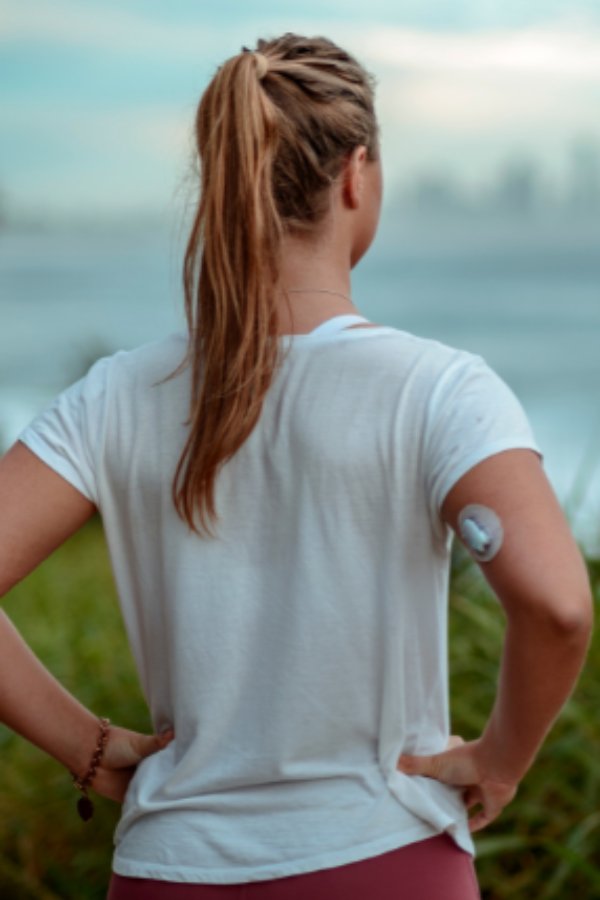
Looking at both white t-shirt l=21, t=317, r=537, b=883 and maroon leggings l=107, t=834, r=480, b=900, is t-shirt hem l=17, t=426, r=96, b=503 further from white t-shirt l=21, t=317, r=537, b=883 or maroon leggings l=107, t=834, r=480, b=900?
maroon leggings l=107, t=834, r=480, b=900

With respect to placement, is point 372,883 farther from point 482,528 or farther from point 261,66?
point 261,66

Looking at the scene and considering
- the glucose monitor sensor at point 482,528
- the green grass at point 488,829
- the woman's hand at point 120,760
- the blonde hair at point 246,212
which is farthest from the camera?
the green grass at point 488,829

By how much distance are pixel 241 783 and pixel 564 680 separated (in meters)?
0.41

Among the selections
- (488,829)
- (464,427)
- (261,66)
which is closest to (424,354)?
(464,427)

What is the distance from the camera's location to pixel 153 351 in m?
1.84

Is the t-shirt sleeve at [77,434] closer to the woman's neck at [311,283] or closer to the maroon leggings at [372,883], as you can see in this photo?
the woman's neck at [311,283]

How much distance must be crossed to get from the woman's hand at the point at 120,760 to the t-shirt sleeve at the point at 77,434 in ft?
1.19

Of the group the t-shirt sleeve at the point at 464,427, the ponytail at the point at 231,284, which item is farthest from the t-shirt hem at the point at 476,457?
the ponytail at the point at 231,284

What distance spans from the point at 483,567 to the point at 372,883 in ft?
1.31

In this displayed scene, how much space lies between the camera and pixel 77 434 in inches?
72.6

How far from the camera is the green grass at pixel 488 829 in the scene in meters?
3.40

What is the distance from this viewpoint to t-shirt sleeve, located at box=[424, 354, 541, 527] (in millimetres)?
1644

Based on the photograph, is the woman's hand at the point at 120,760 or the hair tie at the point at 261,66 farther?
the woman's hand at the point at 120,760

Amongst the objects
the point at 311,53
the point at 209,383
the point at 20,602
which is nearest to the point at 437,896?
the point at 209,383
